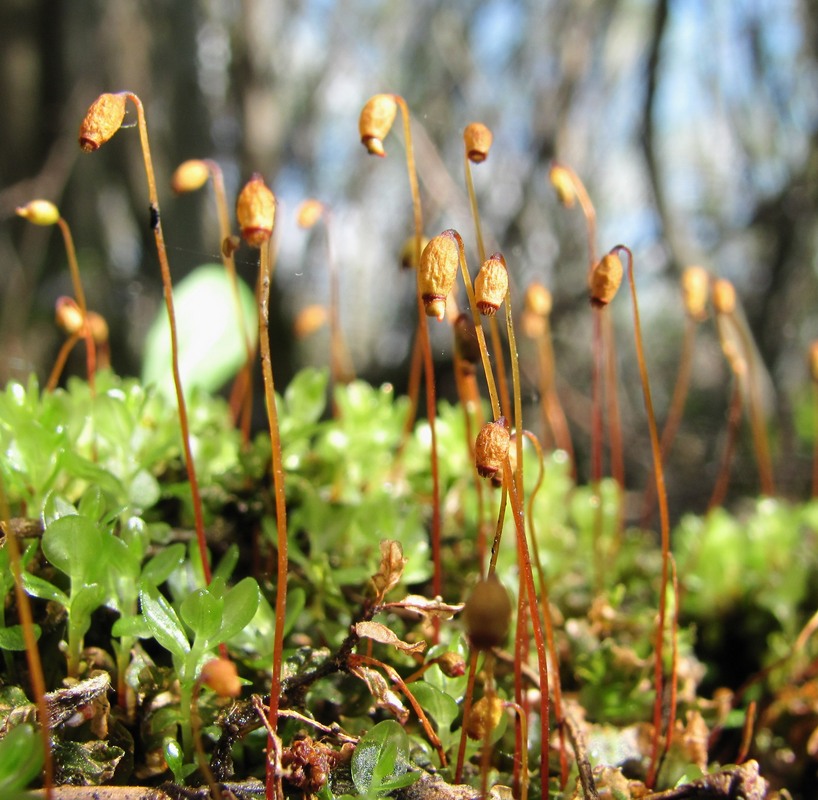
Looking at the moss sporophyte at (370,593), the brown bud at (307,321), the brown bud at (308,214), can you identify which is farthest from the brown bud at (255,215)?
the brown bud at (307,321)

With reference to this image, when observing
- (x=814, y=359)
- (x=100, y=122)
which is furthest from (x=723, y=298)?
(x=100, y=122)

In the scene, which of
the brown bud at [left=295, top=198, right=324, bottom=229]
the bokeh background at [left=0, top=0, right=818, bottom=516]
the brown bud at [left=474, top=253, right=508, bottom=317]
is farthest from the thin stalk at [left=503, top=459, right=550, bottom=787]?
the bokeh background at [left=0, top=0, right=818, bottom=516]

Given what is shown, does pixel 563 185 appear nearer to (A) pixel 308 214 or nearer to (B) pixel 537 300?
(B) pixel 537 300

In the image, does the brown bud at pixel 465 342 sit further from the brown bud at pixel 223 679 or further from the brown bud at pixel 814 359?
the brown bud at pixel 814 359

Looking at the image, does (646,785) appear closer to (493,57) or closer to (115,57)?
(115,57)

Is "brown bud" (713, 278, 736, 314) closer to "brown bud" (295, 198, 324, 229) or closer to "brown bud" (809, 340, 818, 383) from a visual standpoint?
"brown bud" (809, 340, 818, 383)

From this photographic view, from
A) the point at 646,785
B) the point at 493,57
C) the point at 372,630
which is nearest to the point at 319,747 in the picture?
the point at 372,630

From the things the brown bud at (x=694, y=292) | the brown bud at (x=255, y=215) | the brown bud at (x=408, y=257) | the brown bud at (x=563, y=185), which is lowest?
the brown bud at (x=255, y=215)

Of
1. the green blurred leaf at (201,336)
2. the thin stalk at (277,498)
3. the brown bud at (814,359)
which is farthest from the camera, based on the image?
the green blurred leaf at (201,336)
